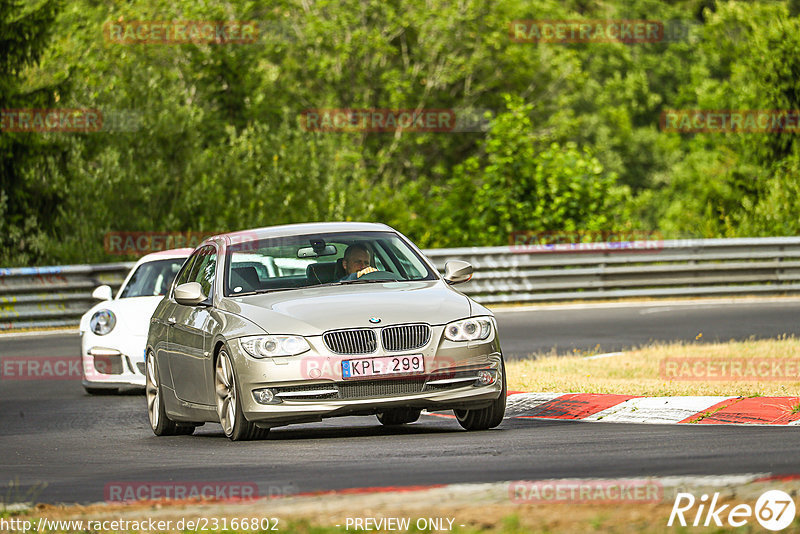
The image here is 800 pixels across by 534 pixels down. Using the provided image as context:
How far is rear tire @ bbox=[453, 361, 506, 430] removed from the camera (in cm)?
999

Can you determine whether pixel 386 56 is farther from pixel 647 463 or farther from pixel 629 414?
pixel 647 463

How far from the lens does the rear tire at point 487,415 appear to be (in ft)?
32.8

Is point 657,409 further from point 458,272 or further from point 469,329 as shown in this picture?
point 469,329

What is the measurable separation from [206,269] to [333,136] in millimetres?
30100

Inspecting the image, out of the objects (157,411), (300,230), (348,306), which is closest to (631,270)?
(157,411)

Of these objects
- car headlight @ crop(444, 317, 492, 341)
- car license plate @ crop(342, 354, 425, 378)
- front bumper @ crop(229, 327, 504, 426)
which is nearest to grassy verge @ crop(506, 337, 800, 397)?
car headlight @ crop(444, 317, 492, 341)

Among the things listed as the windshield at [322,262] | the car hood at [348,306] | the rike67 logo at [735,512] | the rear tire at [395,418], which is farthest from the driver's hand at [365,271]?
the rike67 logo at [735,512]

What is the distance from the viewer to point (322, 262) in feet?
35.0

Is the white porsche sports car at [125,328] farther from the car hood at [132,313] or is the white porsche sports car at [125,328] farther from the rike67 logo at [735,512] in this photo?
the rike67 logo at [735,512]

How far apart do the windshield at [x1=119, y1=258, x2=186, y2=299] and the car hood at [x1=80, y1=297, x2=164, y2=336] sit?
19 cm

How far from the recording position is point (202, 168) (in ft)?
98.2

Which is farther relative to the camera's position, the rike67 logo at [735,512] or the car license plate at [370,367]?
the car license plate at [370,367]

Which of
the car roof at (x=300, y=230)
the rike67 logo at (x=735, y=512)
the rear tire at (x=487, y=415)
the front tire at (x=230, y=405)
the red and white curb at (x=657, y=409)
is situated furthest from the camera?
the car roof at (x=300, y=230)

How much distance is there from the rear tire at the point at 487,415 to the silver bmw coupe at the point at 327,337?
10mm
